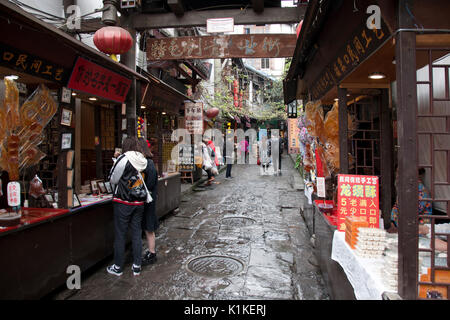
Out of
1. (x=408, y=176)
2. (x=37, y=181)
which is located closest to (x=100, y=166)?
(x=37, y=181)

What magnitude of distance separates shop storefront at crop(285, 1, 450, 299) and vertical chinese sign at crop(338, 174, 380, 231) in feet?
0.04

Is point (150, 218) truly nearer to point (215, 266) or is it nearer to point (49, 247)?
point (215, 266)

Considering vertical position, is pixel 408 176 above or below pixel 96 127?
below

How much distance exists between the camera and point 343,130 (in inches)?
209

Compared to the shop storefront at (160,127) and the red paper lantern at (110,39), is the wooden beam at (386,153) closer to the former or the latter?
the red paper lantern at (110,39)

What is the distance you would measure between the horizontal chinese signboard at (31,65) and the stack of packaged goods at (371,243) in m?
5.33

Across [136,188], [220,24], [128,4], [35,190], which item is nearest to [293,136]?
[220,24]

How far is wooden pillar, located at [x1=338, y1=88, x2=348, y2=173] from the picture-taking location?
5.30 metres

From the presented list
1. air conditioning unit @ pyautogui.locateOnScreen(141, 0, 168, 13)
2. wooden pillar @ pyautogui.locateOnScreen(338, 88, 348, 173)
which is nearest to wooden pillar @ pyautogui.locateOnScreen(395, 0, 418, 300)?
wooden pillar @ pyautogui.locateOnScreen(338, 88, 348, 173)

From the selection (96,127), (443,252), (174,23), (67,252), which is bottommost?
(67,252)

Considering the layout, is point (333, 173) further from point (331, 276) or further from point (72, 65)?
point (72, 65)

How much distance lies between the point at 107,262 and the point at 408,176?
19.4 feet

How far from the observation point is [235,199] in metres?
12.7

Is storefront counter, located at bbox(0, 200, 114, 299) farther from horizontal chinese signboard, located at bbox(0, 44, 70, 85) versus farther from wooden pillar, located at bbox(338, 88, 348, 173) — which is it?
wooden pillar, located at bbox(338, 88, 348, 173)
